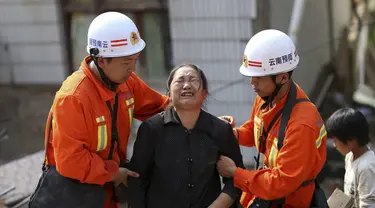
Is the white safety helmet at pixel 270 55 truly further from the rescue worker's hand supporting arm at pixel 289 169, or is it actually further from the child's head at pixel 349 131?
the child's head at pixel 349 131

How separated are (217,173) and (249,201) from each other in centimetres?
29

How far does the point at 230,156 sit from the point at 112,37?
39.1 inches

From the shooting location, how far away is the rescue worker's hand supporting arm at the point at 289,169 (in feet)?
10.3

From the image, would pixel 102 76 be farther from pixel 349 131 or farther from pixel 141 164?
pixel 349 131

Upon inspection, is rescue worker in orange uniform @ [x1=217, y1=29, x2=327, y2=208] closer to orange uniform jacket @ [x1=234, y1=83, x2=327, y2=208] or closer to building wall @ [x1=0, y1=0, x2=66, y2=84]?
orange uniform jacket @ [x1=234, y1=83, x2=327, y2=208]

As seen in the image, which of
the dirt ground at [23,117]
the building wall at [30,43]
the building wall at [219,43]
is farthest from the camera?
the building wall at [30,43]

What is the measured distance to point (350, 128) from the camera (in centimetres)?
382

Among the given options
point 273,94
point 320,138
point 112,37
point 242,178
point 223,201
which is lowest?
point 223,201

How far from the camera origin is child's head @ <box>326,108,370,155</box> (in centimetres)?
382

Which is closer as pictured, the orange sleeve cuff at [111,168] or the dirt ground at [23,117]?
the orange sleeve cuff at [111,168]

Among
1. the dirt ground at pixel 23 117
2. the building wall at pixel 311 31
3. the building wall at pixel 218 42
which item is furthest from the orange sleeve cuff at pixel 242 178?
the dirt ground at pixel 23 117

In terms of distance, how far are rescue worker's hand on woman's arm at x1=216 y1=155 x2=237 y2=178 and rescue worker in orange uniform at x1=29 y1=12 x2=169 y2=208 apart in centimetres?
52

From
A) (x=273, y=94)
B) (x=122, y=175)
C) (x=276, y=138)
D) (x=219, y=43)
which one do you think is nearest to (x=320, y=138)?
(x=276, y=138)

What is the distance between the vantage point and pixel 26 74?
29.7 feet
